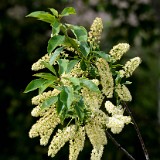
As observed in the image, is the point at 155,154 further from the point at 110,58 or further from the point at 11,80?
the point at 110,58

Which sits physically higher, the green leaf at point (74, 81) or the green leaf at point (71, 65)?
the green leaf at point (71, 65)

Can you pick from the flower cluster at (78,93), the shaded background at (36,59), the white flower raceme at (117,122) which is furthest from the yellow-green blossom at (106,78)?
the shaded background at (36,59)

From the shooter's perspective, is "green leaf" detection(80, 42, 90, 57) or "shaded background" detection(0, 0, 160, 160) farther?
"shaded background" detection(0, 0, 160, 160)

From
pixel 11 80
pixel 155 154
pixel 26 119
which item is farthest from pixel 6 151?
pixel 155 154

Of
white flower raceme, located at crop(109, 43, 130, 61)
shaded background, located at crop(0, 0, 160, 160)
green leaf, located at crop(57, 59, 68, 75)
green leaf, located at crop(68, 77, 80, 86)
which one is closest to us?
green leaf, located at crop(68, 77, 80, 86)

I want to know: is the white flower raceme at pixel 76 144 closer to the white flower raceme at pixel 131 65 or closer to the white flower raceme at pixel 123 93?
the white flower raceme at pixel 123 93

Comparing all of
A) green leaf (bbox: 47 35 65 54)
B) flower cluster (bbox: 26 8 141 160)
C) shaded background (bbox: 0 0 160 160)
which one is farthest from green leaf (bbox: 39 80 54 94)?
shaded background (bbox: 0 0 160 160)

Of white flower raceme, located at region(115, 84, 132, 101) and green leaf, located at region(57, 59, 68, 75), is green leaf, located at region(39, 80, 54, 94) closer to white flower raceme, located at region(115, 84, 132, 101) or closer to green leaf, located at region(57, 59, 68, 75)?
green leaf, located at region(57, 59, 68, 75)
